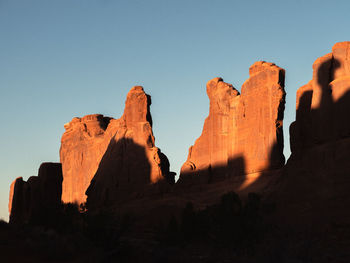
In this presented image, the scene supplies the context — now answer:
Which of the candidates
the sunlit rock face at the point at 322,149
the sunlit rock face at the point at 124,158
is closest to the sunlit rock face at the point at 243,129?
the sunlit rock face at the point at 124,158

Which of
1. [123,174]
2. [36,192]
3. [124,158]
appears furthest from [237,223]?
[36,192]

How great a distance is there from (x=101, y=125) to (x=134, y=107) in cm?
1246

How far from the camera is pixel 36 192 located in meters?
59.8

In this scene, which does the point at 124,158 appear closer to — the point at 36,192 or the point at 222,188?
the point at 222,188

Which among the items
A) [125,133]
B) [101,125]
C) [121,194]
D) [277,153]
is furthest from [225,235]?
[101,125]

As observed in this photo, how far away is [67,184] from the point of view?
58.8m

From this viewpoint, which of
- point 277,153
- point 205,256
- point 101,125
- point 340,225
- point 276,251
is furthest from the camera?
point 101,125

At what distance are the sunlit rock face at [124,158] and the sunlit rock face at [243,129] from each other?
4.02 metres

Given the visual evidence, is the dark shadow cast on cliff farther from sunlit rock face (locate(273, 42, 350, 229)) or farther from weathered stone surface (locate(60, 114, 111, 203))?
sunlit rock face (locate(273, 42, 350, 229))

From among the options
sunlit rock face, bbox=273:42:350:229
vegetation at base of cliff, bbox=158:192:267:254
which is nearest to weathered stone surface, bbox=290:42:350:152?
sunlit rock face, bbox=273:42:350:229

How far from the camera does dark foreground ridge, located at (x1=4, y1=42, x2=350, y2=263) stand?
2083 centimetres

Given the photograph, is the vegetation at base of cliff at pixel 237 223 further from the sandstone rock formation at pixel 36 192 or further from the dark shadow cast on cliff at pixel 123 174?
the sandstone rock formation at pixel 36 192

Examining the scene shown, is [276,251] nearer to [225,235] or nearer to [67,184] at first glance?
[225,235]

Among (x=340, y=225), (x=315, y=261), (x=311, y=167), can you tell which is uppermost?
(x=311, y=167)
